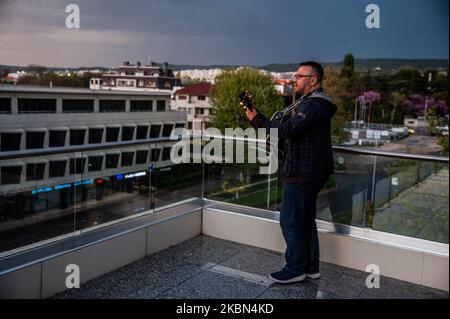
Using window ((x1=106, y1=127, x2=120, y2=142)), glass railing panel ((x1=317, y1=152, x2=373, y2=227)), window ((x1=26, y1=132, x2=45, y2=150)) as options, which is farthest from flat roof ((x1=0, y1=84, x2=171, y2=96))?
glass railing panel ((x1=317, y1=152, x2=373, y2=227))

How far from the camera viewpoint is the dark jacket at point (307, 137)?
2.24 metres

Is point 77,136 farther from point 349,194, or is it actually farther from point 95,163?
point 349,194

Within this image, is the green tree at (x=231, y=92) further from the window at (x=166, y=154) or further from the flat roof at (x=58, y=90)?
the window at (x=166, y=154)

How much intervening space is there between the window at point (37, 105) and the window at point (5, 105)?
25.4 inches

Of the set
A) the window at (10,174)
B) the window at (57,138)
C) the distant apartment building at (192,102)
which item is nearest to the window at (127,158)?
the window at (10,174)

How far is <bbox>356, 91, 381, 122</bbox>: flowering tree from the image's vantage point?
21.1m

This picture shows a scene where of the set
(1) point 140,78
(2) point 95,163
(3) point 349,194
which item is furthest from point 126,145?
(1) point 140,78

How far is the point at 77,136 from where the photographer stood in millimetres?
28125

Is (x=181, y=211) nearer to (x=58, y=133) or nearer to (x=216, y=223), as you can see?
(x=216, y=223)

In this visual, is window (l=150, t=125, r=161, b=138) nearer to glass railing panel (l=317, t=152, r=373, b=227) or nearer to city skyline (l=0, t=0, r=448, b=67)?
city skyline (l=0, t=0, r=448, b=67)

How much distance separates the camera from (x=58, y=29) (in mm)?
40969

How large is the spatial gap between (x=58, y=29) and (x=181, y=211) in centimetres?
4312

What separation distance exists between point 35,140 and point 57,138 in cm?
172

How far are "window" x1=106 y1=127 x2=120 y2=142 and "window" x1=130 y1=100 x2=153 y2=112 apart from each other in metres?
2.19
